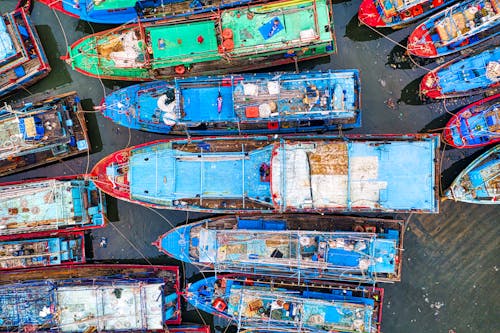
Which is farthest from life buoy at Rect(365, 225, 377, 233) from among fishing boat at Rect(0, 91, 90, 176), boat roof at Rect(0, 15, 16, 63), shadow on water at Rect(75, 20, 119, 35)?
boat roof at Rect(0, 15, 16, 63)

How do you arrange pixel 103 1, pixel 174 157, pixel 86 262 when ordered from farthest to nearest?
pixel 86 262 < pixel 103 1 < pixel 174 157

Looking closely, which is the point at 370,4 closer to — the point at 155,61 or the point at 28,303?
the point at 155,61

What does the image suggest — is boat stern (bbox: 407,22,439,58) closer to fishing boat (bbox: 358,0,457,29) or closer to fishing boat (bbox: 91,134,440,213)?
fishing boat (bbox: 358,0,457,29)

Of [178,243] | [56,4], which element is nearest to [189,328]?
[178,243]

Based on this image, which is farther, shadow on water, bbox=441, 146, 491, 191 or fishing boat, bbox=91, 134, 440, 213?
shadow on water, bbox=441, 146, 491, 191

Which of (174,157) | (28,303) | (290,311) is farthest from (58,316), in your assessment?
(290,311)

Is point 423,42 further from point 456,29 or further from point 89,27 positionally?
point 89,27

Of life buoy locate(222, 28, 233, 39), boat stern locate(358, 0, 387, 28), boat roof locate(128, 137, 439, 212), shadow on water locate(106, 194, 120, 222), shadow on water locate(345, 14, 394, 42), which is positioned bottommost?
shadow on water locate(106, 194, 120, 222)
